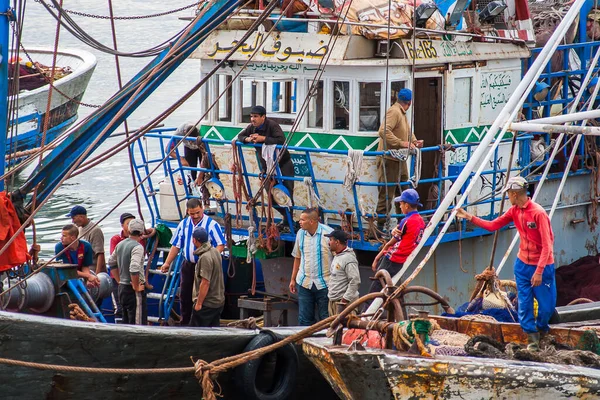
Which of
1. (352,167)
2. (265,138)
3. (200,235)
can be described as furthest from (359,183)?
(200,235)

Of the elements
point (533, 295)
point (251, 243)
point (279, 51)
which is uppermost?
point (279, 51)

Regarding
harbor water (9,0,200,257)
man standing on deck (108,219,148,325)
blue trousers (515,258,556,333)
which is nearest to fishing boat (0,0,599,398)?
man standing on deck (108,219,148,325)

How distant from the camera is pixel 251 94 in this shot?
14.0 meters

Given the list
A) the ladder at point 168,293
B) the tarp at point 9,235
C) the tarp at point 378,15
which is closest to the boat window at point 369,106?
the tarp at point 378,15

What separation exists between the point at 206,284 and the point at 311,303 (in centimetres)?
126

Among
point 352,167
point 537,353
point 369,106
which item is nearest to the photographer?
point 537,353

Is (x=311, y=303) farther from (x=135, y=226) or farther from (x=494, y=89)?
(x=494, y=89)

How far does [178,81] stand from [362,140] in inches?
1062

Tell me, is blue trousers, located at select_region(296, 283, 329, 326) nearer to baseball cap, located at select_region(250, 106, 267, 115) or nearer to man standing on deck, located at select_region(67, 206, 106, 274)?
baseball cap, located at select_region(250, 106, 267, 115)

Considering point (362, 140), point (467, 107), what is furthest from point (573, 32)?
point (362, 140)

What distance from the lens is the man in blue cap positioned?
12406 millimetres

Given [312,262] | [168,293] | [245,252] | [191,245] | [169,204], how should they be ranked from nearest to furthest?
[312,262] → [191,245] → [168,293] → [245,252] → [169,204]

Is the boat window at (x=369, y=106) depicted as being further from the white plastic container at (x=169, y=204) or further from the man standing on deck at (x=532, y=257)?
the man standing on deck at (x=532, y=257)

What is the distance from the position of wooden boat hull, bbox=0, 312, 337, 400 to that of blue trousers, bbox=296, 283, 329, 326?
1.12 meters
